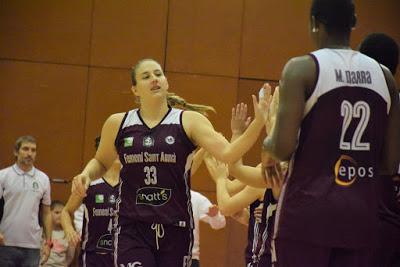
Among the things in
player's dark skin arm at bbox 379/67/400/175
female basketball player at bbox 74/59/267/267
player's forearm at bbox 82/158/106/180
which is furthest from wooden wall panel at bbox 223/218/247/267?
player's dark skin arm at bbox 379/67/400/175

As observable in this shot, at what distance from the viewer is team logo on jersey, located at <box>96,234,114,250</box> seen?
21.5 feet

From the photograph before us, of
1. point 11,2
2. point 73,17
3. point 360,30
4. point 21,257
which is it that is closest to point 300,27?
point 360,30

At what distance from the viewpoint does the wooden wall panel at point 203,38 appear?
11094 mm

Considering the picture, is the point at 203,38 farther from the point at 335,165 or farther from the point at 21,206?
the point at 335,165

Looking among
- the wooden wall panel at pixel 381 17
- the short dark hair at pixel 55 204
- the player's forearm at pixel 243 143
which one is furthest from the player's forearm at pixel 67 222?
the wooden wall panel at pixel 381 17

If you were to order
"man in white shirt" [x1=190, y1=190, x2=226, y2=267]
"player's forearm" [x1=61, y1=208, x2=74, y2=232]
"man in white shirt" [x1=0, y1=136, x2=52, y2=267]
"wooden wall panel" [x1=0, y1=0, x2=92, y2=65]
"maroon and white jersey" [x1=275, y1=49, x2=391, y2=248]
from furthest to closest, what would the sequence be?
"wooden wall panel" [x1=0, y1=0, x2=92, y2=65]
"man in white shirt" [x1=0, y1=136, x2=52, y2=267]
"man in white shirt" [x1=190, y1=190, x2=226, y2=267]
"player's forearm" [x1=61, y1=208, x2=74, y2=232]
"maroon and white jersey" [x1=275, y1=49, x2=391, y2=248]

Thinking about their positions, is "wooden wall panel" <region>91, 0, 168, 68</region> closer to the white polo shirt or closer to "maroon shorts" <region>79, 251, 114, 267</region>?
the white polo shirt

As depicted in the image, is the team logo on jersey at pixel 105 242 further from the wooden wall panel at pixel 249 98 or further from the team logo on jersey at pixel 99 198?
the wooden wall panel at pixel 249 98

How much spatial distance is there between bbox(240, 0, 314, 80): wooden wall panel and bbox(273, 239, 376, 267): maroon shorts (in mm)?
7989

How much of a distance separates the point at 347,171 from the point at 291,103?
1.21ft

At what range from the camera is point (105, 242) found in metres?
6.57

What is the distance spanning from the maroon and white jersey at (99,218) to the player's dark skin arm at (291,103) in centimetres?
345

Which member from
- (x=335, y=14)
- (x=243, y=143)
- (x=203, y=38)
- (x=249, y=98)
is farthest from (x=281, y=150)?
(x=203, y=38)

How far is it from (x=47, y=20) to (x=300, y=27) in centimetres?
359
